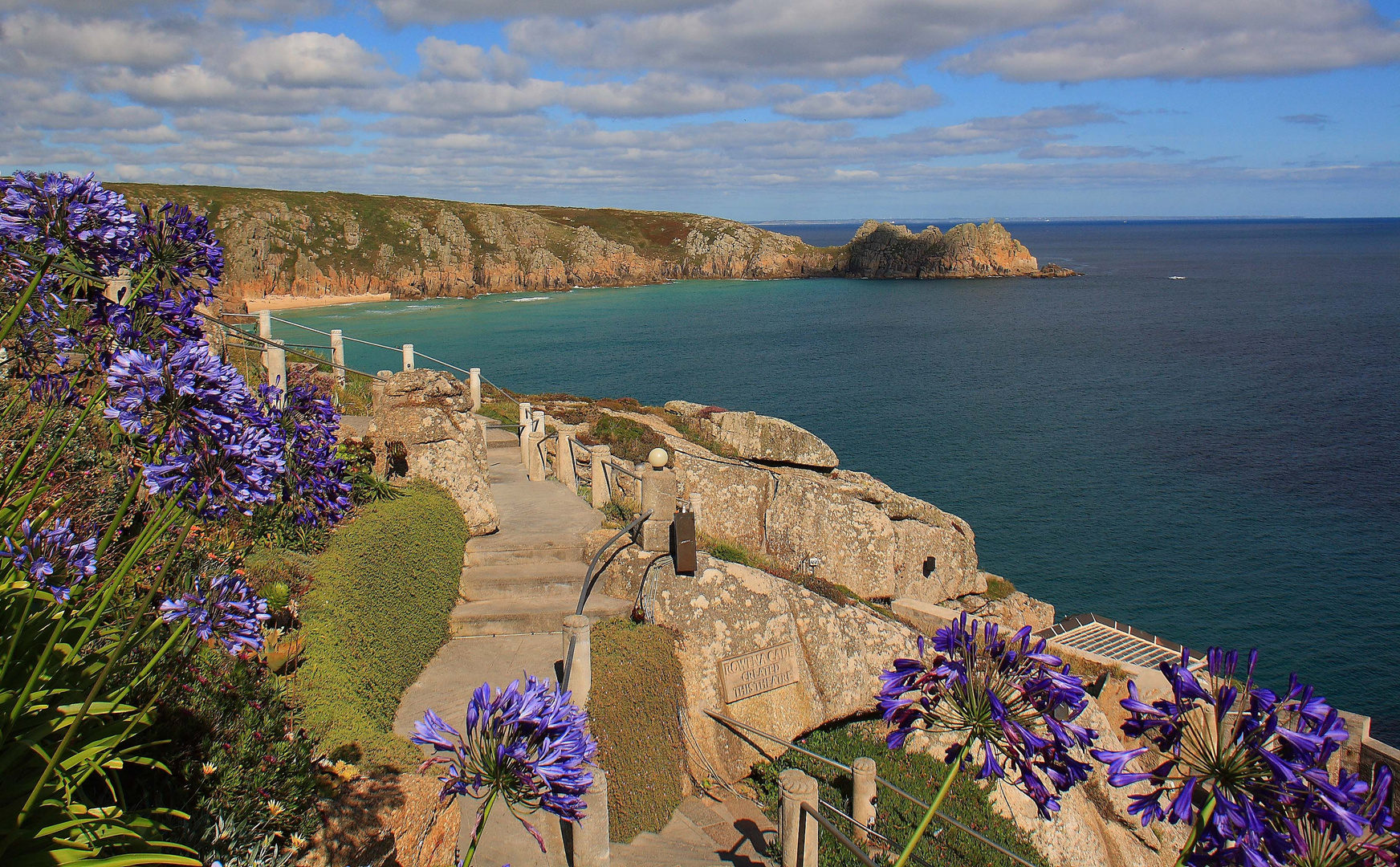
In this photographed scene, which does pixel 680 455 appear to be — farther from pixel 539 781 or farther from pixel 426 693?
pixel 539 781

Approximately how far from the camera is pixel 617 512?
1304cm

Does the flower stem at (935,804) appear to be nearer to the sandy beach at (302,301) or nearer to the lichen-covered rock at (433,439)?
the lichen-covered rock at (433,439)

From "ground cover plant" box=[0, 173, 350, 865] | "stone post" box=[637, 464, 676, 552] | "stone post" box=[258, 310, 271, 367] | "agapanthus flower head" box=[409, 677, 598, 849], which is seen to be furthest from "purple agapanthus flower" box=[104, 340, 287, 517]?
"stone post" box=[258, 310, 271, 367]

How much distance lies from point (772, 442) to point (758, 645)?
12405mm

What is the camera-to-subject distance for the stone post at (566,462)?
1448 centimetres

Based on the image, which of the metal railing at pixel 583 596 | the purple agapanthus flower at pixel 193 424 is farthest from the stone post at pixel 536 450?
the purple agapanthus flower at pixel 193 424

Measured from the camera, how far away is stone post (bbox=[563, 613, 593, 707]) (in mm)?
7828

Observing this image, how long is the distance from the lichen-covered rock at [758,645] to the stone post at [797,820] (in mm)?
2686

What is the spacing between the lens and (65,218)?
3.26m

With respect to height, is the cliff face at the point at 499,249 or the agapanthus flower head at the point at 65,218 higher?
the cliff face at the point at 499,249

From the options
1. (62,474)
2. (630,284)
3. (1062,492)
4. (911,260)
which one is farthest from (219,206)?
(62,474)

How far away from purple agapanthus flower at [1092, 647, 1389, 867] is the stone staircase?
798 centimetres

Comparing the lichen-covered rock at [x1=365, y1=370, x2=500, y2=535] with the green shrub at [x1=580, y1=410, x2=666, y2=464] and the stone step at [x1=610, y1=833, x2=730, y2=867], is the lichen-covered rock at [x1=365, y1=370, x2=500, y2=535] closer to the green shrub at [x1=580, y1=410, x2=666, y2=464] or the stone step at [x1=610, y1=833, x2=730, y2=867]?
the stone step at [x1=610, y1=833, x2=730, y2=867]

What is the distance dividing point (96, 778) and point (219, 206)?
400ft
